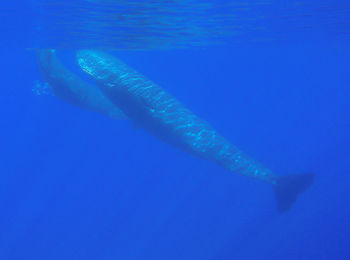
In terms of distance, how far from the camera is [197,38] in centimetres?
2611

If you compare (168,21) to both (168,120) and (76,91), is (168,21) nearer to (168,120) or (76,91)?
(76,91)

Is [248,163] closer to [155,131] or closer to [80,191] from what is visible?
[155,131]

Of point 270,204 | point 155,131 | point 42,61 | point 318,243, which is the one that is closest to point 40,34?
point 42,61

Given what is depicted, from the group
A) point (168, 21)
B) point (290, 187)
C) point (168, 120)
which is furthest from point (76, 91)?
point (290, 187)

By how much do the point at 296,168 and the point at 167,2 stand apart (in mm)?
24422

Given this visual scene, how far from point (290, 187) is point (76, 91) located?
7.98 metres

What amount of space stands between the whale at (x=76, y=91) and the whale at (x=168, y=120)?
1431 millimetres

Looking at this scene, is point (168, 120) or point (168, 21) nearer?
point (168, 120)

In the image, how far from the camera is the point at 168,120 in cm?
1271

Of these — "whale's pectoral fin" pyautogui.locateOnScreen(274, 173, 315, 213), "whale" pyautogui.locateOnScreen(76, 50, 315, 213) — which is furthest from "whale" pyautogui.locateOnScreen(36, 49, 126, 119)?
"whale's pectoral fin" pyautogui.locateOnScreen(274, 173, 315, 213)

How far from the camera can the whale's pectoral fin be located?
43.8ft

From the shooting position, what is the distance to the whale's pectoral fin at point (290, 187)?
13.3m

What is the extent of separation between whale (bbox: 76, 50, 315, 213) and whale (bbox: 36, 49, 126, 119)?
56.3 inches

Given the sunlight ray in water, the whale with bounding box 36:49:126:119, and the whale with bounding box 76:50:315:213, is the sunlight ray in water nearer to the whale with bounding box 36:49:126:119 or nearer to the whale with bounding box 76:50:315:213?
the whale with bounding box 36:49:126:119
